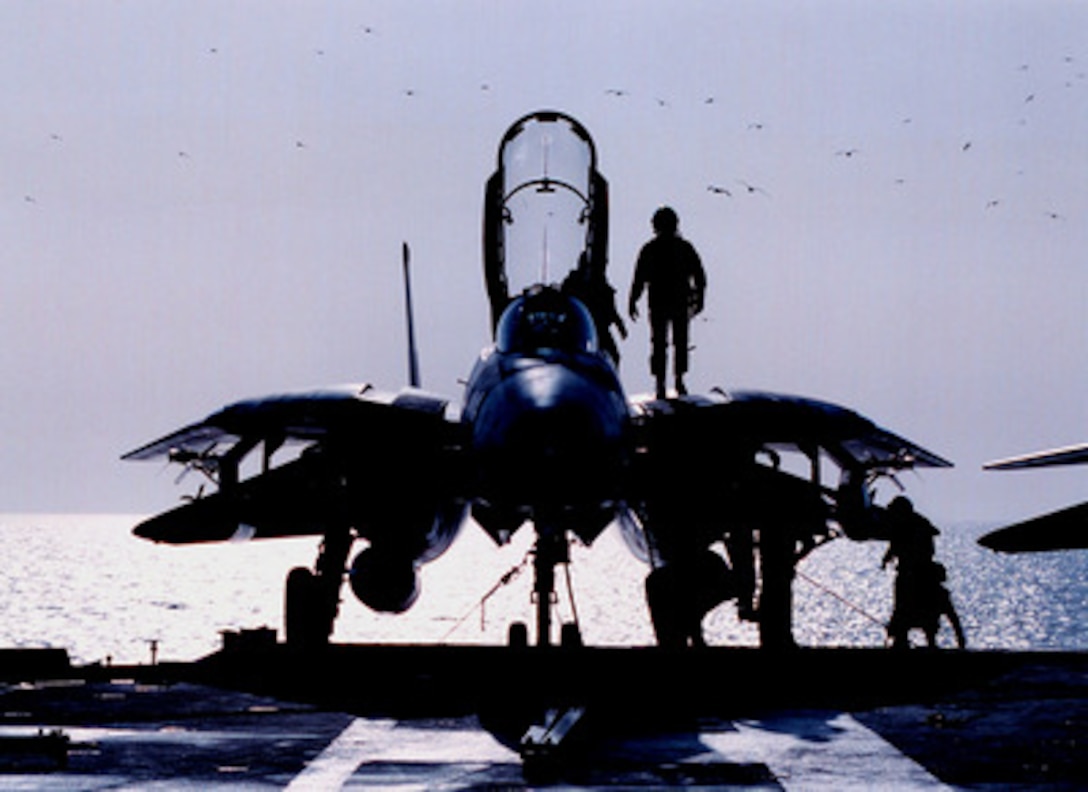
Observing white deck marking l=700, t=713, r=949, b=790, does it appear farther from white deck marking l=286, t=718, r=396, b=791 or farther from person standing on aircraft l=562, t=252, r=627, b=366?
person standing on aircraft l=562, t=252, r=627, b=366

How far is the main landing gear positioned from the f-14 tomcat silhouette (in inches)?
1.0

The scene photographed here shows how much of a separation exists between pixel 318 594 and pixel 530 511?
3.68 meters

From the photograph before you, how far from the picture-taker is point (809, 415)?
64.6 feet

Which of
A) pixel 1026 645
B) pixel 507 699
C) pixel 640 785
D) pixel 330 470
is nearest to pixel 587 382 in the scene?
pixel 507 699

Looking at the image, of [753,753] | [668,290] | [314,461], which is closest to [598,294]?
[668,290]

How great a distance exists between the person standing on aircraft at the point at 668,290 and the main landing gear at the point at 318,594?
14.8 feet

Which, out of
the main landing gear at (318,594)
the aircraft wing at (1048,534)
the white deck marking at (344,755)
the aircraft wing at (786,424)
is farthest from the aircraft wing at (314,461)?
the aircraft wing at (1048,534)

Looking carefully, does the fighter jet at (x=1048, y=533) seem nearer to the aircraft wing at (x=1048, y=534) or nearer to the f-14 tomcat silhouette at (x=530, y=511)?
the aircraft wing at (x=1048, y=534)

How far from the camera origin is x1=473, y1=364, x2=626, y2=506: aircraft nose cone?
15344 mm

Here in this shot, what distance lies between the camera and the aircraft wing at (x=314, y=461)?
1916cm

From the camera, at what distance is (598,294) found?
19906mm

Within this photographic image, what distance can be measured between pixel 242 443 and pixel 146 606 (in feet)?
599

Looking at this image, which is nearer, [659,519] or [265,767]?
[265,767]

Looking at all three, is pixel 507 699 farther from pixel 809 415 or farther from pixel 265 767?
pixel 809 415
